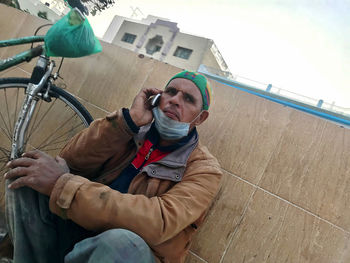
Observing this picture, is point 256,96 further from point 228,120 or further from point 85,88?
point 85,88

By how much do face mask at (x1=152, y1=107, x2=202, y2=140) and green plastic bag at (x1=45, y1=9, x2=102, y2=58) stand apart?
97 cm

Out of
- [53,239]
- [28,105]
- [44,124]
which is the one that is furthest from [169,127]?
Answer: [44,124]

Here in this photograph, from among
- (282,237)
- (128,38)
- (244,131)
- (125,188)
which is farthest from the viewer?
(128,38)

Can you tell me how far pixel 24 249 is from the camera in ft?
3.78

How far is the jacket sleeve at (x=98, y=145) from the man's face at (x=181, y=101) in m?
0.34

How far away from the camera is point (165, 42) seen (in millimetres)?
23000

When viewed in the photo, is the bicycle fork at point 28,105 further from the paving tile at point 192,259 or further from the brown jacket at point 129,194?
the paving tile at point 192,259

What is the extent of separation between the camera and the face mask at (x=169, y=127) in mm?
1613

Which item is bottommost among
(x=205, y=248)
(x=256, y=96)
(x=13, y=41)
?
(x=205, y=248)

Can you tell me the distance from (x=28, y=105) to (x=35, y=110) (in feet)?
3.22

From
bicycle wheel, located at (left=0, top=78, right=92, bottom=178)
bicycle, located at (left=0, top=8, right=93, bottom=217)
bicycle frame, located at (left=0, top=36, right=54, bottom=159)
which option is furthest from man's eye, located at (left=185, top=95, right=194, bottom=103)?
bicycle wheel, located at (left=0, top=78, right=92, bottom=178)

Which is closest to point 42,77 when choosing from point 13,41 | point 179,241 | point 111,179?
point 13,41

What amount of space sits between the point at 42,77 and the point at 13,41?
594mm

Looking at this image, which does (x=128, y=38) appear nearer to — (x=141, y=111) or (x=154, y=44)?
(x=154, y=44)
